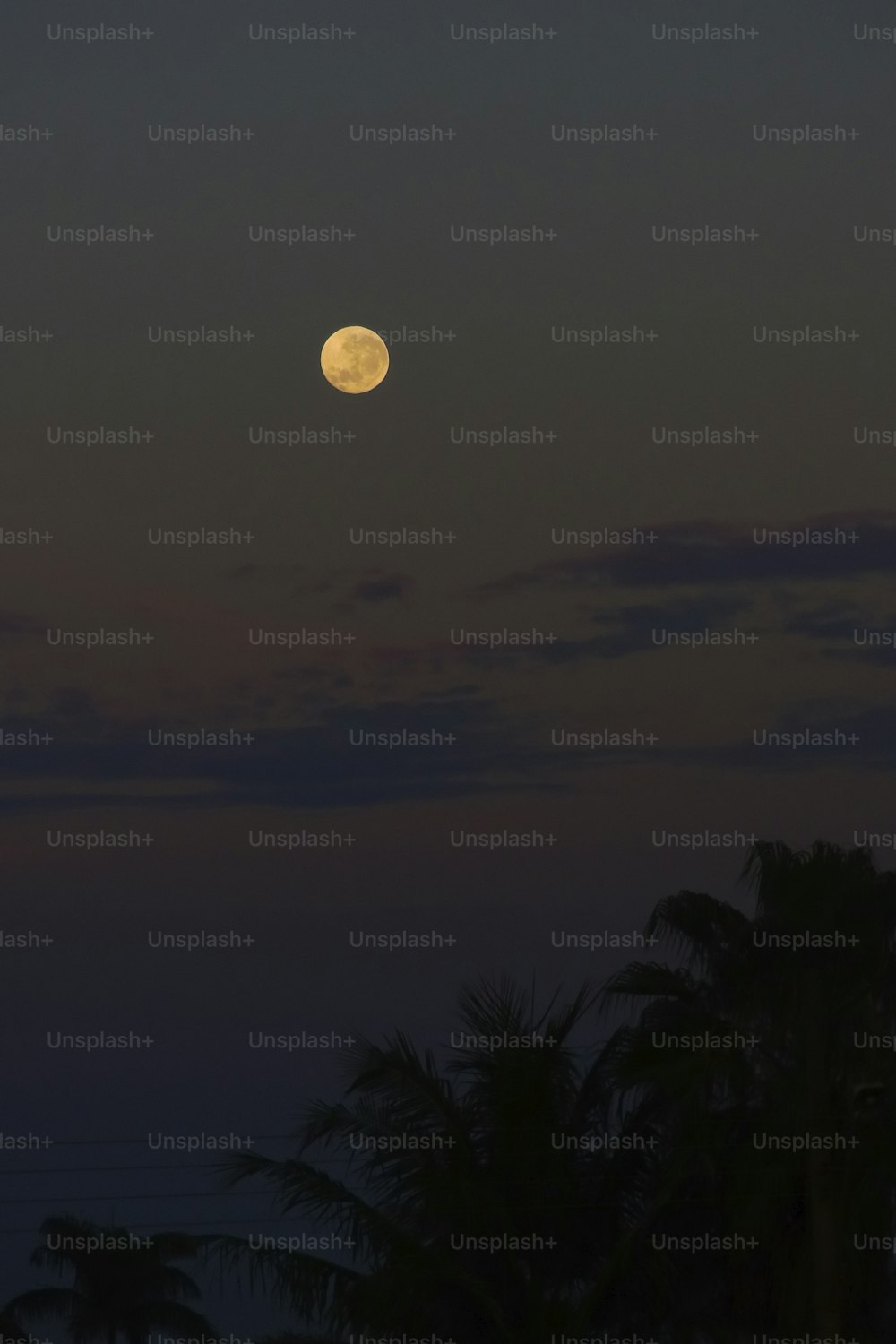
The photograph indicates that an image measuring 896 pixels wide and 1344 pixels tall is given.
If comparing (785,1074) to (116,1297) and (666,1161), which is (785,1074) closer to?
(666,1161)

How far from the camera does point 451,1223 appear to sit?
23.6 meters

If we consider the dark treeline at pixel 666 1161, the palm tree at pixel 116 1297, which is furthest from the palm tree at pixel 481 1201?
the palm tree at pixel 116 1297

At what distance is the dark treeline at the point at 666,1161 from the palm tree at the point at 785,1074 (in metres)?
0.03

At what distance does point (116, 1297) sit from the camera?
44844mm

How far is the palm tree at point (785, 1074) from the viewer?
2252cm

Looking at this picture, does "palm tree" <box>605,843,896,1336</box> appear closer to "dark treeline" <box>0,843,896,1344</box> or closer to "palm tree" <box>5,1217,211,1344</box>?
"dark treeline" <box>0,843,896,1344</box>

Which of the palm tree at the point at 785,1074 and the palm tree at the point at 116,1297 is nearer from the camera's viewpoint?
the palm tree at the point at 785,1074

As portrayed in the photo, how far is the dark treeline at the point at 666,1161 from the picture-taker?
2267 centimetres

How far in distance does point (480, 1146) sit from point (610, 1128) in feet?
6.19

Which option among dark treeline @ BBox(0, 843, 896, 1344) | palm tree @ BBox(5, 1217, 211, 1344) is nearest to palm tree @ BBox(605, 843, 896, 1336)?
dark treeline @ BBox(0, 843, 896, 1344)

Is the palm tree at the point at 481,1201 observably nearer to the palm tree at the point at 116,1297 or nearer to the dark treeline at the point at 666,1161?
the dark treeline at the point at 666,1161

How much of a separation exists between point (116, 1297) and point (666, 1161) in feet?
83.4

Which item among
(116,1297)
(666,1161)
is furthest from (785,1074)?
(116,1297)

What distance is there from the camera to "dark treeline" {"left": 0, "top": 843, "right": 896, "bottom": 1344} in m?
22.7
